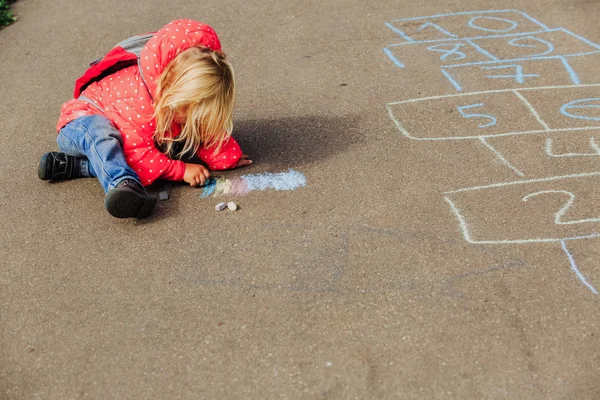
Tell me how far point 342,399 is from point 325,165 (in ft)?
5.66

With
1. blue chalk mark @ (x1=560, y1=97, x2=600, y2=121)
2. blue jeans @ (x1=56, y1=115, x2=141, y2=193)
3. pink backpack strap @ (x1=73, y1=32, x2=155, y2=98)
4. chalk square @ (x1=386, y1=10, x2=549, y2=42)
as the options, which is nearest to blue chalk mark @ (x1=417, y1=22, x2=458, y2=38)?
chalk square @ (x1=386, y1=10, x2=549, y2=42)

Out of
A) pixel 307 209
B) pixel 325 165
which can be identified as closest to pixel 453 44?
pixel 325 165

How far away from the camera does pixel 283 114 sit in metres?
4.79

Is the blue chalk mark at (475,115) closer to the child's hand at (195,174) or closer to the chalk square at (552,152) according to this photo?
the chalk square at (552,152)

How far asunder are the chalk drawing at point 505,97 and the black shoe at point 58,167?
5.80 ft

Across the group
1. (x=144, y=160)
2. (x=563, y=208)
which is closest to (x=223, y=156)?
(x=144, y=160)

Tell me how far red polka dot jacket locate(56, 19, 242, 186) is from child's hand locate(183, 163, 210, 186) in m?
0.03

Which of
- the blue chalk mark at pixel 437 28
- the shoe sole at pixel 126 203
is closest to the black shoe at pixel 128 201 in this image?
the shoe sole at pixel 126 203

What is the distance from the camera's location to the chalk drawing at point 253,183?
3.93 meters

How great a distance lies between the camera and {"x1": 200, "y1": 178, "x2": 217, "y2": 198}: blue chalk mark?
3.92 metres

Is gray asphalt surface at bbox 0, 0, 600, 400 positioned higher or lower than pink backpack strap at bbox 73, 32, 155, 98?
lower

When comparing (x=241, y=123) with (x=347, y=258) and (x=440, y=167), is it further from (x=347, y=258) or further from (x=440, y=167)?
(x=347, y=258)

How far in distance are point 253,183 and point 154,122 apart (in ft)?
1.88

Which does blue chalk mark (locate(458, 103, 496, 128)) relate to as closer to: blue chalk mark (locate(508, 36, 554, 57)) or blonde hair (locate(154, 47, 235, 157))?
blue chalk mark (locate(508, 36, 554, 57))
